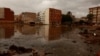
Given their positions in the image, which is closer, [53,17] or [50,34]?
[50,34]

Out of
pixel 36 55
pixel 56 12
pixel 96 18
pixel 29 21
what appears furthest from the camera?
pixel 29 21

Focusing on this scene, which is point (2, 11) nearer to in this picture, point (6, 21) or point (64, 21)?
point (6, 21)

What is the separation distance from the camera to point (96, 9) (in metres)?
128

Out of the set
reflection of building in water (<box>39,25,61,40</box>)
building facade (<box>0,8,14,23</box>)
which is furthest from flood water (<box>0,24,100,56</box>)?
building facade (<box>0,8,14,23</box>)

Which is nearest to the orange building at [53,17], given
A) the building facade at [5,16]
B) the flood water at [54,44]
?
the building facade at [5,16]

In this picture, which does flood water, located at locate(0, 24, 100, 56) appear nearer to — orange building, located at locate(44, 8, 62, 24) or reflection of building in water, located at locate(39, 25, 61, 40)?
reflection of building in water, located at locate(39, 25, 61, 40)

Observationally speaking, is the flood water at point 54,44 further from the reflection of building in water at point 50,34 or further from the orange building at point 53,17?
the orange building at point 53,17

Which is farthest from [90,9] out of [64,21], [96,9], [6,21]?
[6,21]

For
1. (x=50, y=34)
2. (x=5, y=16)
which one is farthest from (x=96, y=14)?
(x=50, y=34)

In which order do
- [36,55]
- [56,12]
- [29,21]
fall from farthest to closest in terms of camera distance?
[29,21]
[56,12]
[36,55]

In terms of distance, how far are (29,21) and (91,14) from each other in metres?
81.3

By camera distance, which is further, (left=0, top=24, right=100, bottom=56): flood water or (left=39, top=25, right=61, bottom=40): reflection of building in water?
(left=39, top=25, right=61, bottom=40): reflection of building in water

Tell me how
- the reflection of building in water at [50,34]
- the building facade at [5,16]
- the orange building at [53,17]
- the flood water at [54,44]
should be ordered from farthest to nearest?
the orange building at [53,17] → the building facade at [5,16] → the reflection of building in water at [50,34] → the flood water at [54,44]

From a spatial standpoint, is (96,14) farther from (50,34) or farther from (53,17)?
(50,34)
